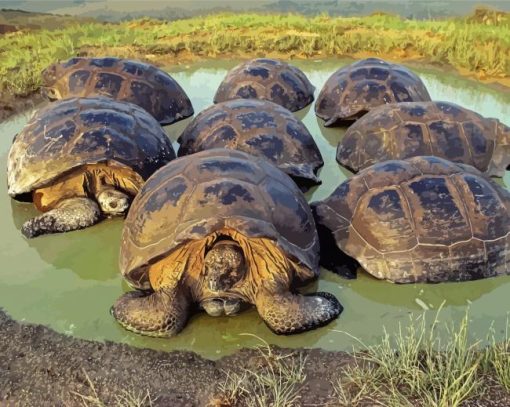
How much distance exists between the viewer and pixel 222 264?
12.6ft

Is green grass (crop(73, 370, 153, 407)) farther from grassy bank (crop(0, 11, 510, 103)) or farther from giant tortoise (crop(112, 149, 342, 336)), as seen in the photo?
grassy bank (crop(0, 11, 510, 103))

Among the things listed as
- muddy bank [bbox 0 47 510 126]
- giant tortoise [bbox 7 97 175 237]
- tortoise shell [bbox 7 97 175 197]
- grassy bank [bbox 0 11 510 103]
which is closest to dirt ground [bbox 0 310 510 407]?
giant tortoise [bbox 7 97 175 237]

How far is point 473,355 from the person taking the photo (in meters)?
3.43

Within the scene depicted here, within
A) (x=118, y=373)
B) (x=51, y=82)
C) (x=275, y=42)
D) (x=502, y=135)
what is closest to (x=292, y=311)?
(x=118, y=373)

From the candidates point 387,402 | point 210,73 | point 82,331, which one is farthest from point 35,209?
point 210,73

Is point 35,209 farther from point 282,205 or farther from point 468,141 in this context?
point 468,141

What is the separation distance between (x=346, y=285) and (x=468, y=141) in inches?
94.5

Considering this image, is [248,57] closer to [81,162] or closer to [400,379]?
[81,162]

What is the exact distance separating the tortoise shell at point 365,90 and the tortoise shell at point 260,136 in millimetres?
1614

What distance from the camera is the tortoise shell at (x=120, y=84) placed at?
7.64 metres

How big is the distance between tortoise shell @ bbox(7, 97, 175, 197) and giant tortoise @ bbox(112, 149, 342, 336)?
1230mm

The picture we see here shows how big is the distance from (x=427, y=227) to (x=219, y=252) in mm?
1558

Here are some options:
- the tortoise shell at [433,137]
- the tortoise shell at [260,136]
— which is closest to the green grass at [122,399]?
the tortoise shell at [260,136]

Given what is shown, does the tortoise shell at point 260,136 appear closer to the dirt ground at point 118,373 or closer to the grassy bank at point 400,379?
the dirt ground at point 118,373
